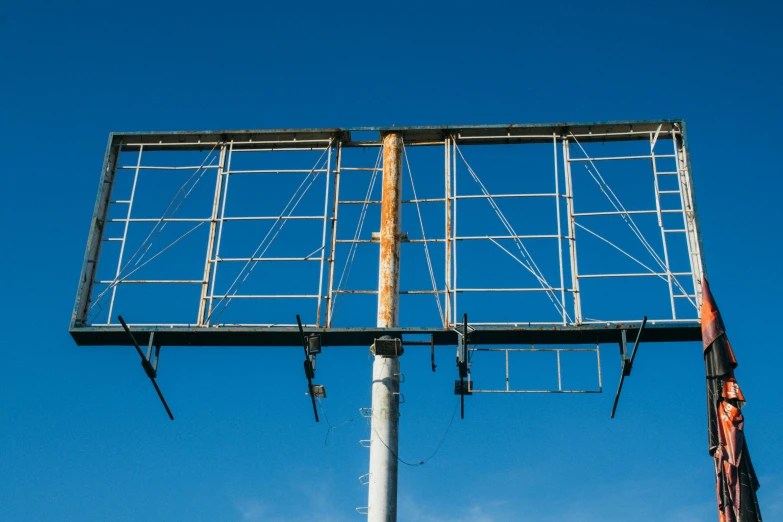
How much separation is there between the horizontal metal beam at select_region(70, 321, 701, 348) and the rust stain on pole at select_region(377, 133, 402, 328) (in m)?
0.59

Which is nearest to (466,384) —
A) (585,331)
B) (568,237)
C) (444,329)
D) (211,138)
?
(444,329)

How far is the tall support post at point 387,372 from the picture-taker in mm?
17422

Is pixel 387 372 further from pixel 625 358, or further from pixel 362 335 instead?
pixel 625 358

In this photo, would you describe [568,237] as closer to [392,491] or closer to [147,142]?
[392,491]

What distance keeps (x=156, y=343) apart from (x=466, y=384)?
5502 millimetres

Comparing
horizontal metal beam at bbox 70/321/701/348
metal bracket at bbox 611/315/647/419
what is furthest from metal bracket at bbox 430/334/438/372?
metal bracket at bbox 611/315/647/419

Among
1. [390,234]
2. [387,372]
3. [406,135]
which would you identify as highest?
[406,135]

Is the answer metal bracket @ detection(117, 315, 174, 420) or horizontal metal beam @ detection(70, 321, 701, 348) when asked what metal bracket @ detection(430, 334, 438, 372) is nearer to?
horizontal metal beam @ detection(70, 321, 701, 348)

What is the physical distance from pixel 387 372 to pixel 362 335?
2.85 feet

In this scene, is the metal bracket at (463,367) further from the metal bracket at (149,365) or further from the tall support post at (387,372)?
the metal bracket at (149,365)

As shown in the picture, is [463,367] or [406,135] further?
[406,135]

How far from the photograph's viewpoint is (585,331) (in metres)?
18.6

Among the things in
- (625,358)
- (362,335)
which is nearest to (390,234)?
(362,335)

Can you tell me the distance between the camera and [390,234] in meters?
19.8
